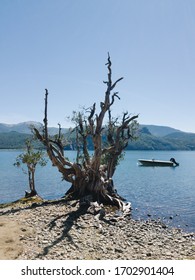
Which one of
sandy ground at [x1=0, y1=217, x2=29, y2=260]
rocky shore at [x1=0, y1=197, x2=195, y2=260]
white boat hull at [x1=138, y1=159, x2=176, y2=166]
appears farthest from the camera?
white boat hull at [x1=138, y1=159, x2=176, y2=166]

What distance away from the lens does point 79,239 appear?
1964 cm

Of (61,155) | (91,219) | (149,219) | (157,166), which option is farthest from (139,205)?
(157,166)

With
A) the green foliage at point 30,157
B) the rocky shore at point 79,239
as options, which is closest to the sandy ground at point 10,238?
the rocky shore at point 79,239

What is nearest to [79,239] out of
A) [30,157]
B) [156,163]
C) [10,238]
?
[10,238]

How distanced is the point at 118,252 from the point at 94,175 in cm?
1681

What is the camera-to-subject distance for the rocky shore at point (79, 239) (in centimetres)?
1686

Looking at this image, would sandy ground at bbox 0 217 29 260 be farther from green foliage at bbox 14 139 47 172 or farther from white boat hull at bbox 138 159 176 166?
white boat hull at bbox 138 159 176 166

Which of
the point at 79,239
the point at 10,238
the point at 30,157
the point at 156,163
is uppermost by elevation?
the point at 30,157

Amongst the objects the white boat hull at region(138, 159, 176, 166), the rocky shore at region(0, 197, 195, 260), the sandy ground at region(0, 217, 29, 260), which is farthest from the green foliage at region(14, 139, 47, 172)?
the white boat hull at region(138, 159, 176, 166)

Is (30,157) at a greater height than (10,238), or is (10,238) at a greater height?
(30,157)

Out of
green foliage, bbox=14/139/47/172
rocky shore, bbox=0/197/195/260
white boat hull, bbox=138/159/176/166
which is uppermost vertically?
green foliage, bbox=14/139/47/172

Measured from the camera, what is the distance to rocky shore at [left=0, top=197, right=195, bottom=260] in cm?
1686

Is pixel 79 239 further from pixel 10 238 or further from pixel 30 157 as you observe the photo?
pixel 30 157
